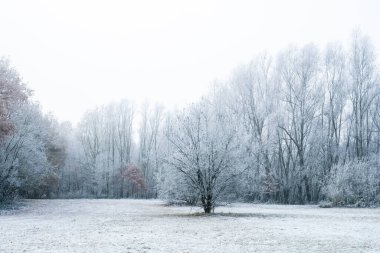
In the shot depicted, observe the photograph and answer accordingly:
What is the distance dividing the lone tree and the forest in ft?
0.19

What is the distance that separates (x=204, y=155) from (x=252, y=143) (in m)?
14.9

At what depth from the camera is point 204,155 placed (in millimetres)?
22484

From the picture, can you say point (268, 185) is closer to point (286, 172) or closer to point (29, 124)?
point (286, 172)

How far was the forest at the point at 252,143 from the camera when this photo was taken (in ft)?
76.1

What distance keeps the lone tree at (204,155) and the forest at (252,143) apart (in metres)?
0.06

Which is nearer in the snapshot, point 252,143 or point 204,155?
point 204,155

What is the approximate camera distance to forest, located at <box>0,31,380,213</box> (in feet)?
76.1

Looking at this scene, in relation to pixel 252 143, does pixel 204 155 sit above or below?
below

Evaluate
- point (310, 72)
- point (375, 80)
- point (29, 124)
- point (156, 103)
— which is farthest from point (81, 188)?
point (375, 80)

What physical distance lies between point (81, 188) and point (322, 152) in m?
42.6

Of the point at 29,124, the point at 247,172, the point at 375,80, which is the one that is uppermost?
the point at 375,80

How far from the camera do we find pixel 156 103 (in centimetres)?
7394

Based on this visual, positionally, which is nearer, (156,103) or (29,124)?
(29,124)

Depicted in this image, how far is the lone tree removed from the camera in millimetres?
22469
